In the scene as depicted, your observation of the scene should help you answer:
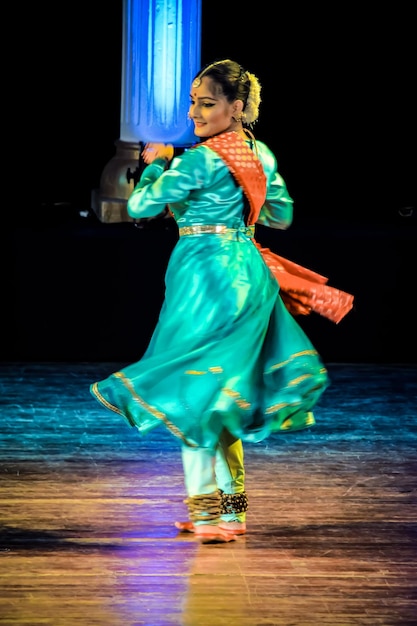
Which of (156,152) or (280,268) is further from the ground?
(156,152)

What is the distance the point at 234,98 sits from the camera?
3.39 m

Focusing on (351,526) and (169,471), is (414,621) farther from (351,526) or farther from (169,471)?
(169,471)

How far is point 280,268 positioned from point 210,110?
449 mm

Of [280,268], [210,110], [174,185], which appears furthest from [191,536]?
[210,110]

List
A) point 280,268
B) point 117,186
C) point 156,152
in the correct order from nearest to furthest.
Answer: point 156,152, point 280,268, point 117,186

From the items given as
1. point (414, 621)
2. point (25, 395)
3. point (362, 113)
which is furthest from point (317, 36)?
point (414, 621)

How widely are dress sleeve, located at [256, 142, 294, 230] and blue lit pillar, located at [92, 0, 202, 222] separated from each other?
274 centimetres

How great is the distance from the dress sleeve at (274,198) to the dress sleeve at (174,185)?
22 centimetres

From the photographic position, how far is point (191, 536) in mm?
3439

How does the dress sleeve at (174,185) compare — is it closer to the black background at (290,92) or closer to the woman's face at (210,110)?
the woman's face at (210,110)

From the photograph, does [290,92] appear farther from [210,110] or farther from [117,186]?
[210,110]

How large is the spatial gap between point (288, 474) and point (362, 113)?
3593 mm

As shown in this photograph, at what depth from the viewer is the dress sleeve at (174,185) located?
3297 mm

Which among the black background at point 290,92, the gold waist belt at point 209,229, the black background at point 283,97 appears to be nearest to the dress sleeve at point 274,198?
the gold waist belt at point 209,229
